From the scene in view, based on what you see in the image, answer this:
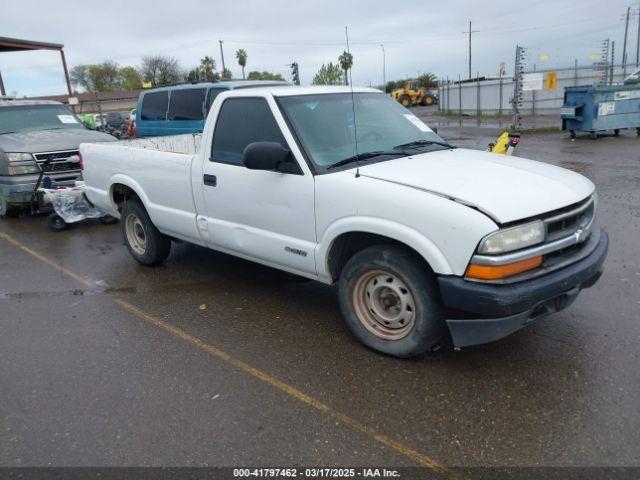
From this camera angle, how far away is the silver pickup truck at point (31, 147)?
8.59 metres

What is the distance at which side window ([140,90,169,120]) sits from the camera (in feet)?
36.7

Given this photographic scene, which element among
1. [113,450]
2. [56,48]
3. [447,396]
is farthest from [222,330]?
[56,48]

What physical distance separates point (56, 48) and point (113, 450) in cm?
2622

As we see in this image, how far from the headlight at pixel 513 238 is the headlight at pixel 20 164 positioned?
26.0ft

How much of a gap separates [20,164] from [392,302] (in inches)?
288

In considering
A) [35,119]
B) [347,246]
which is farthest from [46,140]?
[347,246]

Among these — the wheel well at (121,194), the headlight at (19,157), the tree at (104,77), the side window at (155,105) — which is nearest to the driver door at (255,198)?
the wheel well at (121,194)

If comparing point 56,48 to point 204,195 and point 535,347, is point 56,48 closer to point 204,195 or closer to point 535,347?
point 204,195

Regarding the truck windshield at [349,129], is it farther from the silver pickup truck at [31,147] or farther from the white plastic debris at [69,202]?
the silver pickup truck at [31,147]

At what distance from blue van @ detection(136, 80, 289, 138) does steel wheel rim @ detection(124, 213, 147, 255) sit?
4.17 m

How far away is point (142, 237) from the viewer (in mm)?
6223

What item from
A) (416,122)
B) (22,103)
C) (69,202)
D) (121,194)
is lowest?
(69,202)

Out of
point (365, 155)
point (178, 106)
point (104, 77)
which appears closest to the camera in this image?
point (365, 155)

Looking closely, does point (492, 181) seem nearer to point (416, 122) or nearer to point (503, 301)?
point (503, 301)
